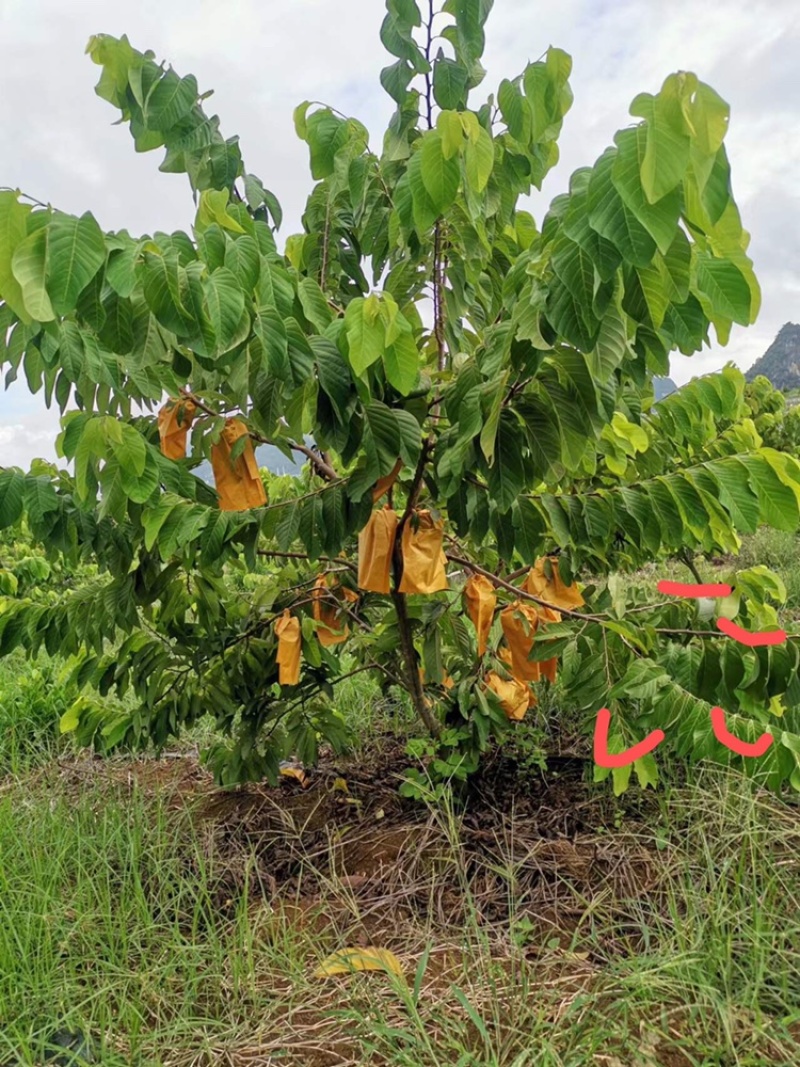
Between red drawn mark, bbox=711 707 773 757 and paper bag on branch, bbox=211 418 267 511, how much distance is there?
37.2 inches

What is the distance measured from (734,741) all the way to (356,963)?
2.69 feet

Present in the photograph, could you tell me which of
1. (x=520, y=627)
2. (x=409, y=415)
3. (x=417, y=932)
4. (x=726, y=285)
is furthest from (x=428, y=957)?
(x=726, y=285)

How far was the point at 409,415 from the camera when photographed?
1314 mm

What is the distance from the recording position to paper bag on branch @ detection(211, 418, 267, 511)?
1.44 metres

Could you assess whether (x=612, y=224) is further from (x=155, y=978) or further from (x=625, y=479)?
(x=155, y=978)

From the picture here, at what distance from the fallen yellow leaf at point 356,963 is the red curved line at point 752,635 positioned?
879 mm

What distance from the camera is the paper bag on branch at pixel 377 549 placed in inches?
59.5

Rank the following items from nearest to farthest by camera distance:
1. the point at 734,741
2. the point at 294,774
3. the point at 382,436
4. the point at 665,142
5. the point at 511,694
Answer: the point at 665,142 < the point at 382,436 < the point at 734,741 < the point at 511,694 < the point at 294,774

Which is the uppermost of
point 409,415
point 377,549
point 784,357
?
point 784,357

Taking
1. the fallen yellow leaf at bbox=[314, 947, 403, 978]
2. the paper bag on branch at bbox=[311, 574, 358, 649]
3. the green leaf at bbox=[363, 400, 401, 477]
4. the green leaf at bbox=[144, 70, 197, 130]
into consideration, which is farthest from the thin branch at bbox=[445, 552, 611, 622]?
the green leaf at bbox=[144, 70, 197, 130]

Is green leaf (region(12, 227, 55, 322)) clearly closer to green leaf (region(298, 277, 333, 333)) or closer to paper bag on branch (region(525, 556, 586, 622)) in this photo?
green leaf (region(298, 277, 333, 333))

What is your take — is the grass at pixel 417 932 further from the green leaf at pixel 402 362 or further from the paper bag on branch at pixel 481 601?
the green leaf at pixel 402 362

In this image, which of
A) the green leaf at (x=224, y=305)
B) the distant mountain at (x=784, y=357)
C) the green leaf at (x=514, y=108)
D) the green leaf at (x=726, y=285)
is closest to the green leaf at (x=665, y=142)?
the green leaf at (x=726, y=285)

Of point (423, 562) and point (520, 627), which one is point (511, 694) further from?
point (423, 562)
